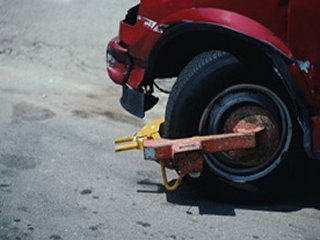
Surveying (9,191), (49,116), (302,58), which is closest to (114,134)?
(49,116)

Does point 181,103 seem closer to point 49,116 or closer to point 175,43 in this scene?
point 175,43

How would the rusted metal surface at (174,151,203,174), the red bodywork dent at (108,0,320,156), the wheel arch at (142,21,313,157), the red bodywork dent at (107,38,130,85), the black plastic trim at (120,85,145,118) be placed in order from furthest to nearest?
1. the red bodywork dent at (107,38,130,85)
2. the black plastic trim at (120,85,145,118)
3. the rusted metal surface at (174,151,203,174)
4. the wheel arch at (142,21,313,157)
5. the red bodywork dent at (108,0,320,156)

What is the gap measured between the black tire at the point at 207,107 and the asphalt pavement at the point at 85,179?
0.13 metres

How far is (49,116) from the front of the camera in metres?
5.86

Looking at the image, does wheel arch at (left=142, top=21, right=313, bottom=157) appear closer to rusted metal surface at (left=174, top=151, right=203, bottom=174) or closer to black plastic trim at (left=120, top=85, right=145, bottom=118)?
black plastic trim at (left=120, top=85, right=145, bottom=118)

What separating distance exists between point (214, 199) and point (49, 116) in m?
2.10

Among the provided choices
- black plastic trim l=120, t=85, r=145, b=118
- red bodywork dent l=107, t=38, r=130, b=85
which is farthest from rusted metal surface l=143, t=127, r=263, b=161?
red bodywork dent l=107, t=38, r=130, b=85

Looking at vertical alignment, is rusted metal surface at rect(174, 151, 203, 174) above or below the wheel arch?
below

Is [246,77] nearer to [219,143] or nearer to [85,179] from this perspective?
[219,143]

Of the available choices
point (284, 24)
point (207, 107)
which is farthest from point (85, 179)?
point (284, 24)

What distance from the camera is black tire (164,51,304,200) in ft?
13.6

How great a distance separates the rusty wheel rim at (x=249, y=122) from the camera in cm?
419

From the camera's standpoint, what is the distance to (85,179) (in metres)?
4.63

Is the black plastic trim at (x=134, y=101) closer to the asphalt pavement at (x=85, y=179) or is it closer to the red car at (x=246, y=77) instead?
the red car at (x=246, y=77)
